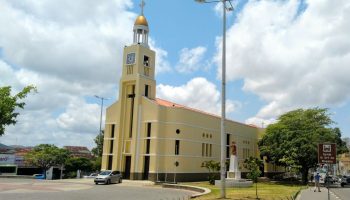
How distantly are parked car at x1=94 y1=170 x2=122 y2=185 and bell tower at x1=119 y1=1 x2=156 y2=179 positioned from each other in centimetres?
430

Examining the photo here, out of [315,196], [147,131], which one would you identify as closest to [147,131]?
[147,131]

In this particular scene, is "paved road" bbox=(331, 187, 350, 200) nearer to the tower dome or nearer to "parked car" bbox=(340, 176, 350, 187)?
"parked car" bbox=(340, 176, 350, 187)

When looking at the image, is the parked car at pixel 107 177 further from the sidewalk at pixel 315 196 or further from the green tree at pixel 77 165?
the green tree at pixel 77 165

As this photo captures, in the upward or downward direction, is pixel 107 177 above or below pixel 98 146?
below

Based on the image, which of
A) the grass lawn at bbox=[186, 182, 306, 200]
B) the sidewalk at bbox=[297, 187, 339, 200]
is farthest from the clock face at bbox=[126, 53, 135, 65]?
the sidewalk at bbox=[297, 187, 339, 200]

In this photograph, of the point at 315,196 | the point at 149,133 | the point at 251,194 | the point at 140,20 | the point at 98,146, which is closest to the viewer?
the point at 251,194

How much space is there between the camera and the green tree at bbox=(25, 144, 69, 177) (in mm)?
68312

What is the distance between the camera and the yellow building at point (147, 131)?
48.5m

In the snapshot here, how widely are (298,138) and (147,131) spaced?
19768 millimetres

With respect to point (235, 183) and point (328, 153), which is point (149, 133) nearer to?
point (235, 183)

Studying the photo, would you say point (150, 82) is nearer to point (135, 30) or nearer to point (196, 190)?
point (135, 30)

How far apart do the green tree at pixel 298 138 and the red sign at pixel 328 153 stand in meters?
32.4

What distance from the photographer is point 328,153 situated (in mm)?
18359

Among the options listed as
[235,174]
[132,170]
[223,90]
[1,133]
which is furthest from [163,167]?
[223,90]
